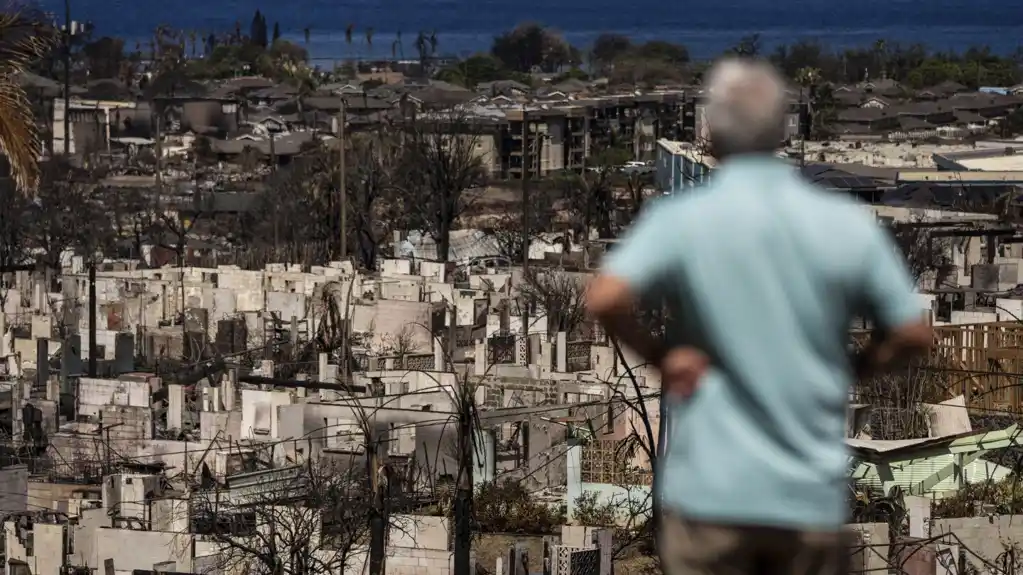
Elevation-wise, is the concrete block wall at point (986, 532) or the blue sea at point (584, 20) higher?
the blue sea at point (584, 20)

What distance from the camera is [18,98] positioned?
23.8ft

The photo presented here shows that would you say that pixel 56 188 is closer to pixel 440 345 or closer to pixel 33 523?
pixel 440 345

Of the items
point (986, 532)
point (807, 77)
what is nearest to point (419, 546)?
point (986, 532)

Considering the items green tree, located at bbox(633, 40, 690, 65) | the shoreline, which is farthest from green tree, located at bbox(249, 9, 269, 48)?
green tree, located at bbox(633, 40, 690, 65)

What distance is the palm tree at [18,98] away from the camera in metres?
7.09

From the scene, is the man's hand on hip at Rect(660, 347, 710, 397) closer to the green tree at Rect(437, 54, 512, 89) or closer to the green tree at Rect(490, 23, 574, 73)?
the green tree at Rect(437, 54, 512, 89)

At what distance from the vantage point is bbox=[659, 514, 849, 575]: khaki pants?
9.78 feet

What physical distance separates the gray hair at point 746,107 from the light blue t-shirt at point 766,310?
0.03 meters

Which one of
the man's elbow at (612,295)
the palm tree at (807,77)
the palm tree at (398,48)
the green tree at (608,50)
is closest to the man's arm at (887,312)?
the man's elbow at (612,295)

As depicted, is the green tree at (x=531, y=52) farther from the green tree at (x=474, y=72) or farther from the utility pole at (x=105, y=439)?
the utility pole at (x=105, y=439)

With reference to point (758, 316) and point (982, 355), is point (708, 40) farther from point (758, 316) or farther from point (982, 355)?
point (758, 316)

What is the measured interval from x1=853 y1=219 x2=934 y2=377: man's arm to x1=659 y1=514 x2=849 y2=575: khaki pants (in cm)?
23

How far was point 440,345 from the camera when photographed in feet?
56.5

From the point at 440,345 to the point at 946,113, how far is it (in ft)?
160
